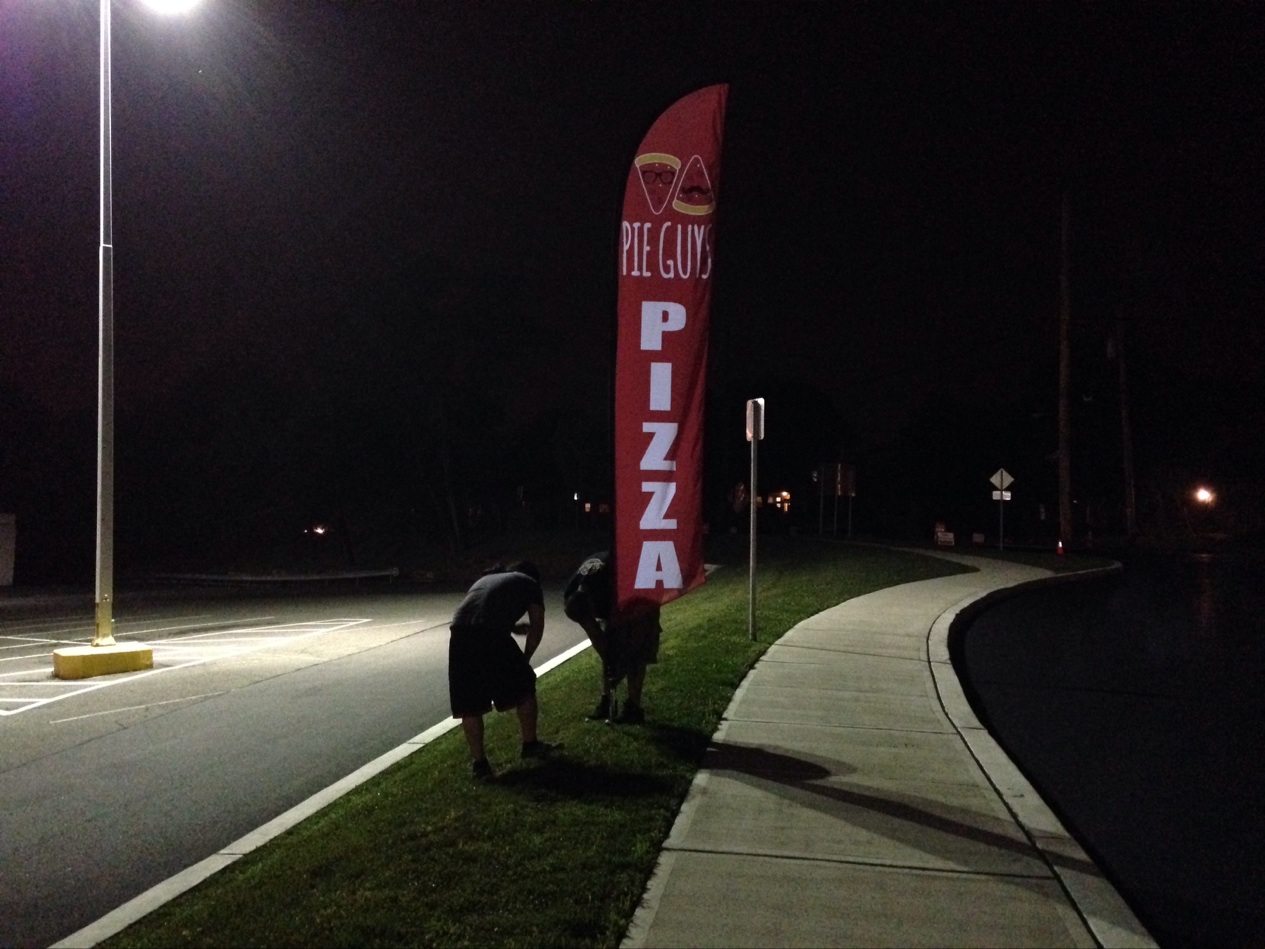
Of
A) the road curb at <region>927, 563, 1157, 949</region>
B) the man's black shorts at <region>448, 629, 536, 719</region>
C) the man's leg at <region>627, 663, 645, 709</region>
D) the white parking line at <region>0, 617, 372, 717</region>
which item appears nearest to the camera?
the road curb at <region>927, 563, 1157, 949</region>

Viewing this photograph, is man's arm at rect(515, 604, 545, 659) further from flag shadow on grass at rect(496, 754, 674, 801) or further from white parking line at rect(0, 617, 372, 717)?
white parking line at rect(0, 617, 372, 717)

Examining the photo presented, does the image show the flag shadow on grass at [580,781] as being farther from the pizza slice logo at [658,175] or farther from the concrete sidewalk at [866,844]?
the pizza slice logo at [658,175]

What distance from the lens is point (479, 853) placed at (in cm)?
515

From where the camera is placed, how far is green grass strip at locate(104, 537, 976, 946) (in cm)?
435

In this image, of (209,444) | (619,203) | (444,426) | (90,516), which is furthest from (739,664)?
(209,444)

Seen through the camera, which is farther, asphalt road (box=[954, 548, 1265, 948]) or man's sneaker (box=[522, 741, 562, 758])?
man's sneaker (box=[522, 741, 562, 758])

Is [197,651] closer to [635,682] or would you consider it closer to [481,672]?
[635,682]

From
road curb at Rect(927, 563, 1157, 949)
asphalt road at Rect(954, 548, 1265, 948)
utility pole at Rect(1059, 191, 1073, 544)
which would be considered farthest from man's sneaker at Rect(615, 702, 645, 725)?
utility pole at Rect(1059, 191, 1073, 544)

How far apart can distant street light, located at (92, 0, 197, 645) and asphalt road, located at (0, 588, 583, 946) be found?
106 cm

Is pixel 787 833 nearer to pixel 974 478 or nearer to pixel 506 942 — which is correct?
pixel 506 942

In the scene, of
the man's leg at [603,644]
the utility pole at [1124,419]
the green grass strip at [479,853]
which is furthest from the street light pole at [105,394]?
the utility pole at [1124,419]

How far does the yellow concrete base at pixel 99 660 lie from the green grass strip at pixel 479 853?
6.06 meters

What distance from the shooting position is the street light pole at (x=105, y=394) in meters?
12.6

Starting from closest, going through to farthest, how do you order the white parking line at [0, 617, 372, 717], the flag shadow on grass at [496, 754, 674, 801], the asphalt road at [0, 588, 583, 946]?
the asphalt road at [0, 588, 583, 946] → the flag shadow on grass at [496, 754, 674, 801] → the white parking line at [0, 617, 372, 717]
